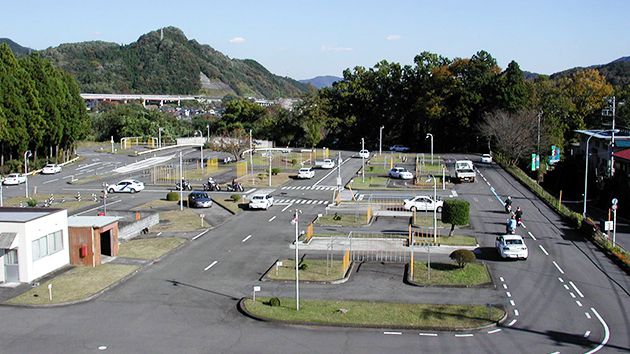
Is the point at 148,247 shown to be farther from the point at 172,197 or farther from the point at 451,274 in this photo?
the point at 172,197

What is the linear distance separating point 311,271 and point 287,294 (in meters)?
3.65

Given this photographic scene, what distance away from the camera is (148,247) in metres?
36.5

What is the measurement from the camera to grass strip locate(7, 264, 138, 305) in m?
26.9

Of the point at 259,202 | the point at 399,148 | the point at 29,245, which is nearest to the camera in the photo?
the point at 29,245

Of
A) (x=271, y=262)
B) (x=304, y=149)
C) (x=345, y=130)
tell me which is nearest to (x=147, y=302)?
(x=271, y=262)

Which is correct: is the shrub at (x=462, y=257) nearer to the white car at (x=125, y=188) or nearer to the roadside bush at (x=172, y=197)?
the roadside bush at (x=172, y=197)

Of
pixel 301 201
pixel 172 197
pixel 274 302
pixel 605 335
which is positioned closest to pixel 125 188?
pixel 172 197

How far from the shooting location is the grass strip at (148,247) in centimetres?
3476

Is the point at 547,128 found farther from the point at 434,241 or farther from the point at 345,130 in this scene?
the point at 434,241

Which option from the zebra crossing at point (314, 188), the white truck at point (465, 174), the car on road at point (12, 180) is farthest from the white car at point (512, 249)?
the car on road at point (12, 180)

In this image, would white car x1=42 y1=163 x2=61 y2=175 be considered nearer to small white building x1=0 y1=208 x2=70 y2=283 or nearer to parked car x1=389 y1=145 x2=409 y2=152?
small white building x1=0 y1=208 x2=70 y2=283

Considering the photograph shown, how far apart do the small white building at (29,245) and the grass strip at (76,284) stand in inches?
36.4

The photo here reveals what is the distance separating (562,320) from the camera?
79.3ft

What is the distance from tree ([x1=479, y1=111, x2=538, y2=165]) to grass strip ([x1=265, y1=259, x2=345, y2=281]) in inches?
2031
